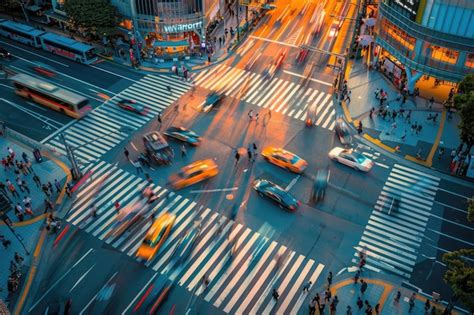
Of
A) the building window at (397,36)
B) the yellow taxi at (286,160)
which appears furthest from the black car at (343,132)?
the building window at (397,36)

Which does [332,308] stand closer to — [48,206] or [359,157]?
[359,157]

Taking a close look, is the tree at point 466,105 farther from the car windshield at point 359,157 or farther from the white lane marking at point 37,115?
the white lane marking at point 37,115

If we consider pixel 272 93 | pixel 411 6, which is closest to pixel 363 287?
pixel 272 93

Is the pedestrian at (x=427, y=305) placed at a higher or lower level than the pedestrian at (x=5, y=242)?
higher

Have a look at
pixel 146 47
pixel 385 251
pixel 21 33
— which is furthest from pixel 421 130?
pixel 21 33

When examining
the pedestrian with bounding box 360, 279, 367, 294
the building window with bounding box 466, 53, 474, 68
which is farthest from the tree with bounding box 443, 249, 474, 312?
the building window with bounding box 466, 53, 474, 68

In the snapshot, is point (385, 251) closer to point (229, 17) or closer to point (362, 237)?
point (362, 237)

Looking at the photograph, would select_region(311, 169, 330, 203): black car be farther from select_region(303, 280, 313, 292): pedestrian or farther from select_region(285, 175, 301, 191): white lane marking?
select_region(303, 280, 313, 292): pedestrian
